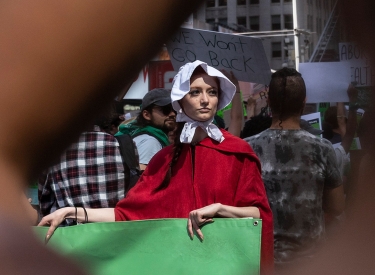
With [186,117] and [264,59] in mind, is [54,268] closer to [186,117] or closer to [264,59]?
[186,117]

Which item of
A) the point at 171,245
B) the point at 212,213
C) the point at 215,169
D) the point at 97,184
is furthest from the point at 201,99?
the point at 171,245

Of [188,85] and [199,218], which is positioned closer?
[199,218]

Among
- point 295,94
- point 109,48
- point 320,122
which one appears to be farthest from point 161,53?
point 320,122

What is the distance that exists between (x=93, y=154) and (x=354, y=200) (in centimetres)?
210

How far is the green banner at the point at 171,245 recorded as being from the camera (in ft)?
2.12

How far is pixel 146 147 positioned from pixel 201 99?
140 centimetres

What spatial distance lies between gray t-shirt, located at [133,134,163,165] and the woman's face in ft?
4.11

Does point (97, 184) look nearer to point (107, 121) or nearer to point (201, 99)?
point (201, 99)

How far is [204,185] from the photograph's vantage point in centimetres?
166

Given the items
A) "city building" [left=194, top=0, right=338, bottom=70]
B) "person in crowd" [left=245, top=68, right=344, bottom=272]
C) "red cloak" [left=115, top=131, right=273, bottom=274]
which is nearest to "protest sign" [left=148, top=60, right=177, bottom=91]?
"city building" [left=194, top=0, right=338, bottom=70]

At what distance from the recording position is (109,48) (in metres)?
0.23

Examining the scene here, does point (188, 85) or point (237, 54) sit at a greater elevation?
point (237, 54)

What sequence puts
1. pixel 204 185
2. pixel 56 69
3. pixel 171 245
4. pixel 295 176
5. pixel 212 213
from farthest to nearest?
pixel 295 176 < pixel 204 185 < pixel 212 213 < pixel 171 245 < pixel 56 69

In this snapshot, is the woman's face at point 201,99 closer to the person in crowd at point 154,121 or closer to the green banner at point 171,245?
the green banner at point 171,245
